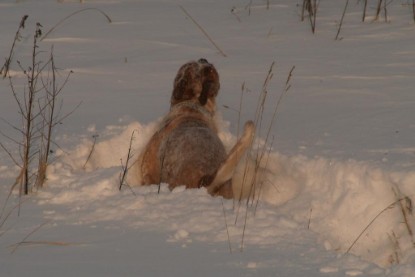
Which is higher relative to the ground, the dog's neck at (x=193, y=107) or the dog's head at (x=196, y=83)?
the dog's head at (x=196, y=83)

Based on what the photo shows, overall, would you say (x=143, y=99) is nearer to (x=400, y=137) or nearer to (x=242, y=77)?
(x=242, y=77)

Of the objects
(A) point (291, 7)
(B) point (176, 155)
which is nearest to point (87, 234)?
(B) point (176, 155)

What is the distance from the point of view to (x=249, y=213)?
123 inches

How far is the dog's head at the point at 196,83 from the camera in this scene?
4.28 meters

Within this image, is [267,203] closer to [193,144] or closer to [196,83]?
[193,144]

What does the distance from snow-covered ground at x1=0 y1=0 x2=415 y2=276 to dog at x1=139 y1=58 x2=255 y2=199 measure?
0.69ft

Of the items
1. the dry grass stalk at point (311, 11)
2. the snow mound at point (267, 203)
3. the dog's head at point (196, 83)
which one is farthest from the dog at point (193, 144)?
Answer: the dry grass stalk at point (311, 11)

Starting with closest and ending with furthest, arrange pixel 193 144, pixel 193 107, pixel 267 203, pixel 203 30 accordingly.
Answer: pixel 267 203
pixel 193 144
pixel 193 107
pixel 203 30

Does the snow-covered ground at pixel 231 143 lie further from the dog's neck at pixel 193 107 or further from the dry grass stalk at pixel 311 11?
the dog's neck at pixel 193 107

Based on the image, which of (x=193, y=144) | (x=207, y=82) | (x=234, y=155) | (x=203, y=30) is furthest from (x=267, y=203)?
(x=203, y=30)

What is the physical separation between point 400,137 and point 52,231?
5.99 feet

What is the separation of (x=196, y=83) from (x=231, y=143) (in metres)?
0.35

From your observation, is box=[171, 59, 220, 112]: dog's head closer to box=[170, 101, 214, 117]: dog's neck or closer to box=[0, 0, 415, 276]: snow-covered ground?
box=[170, 101, 214, 117]: dog's neck

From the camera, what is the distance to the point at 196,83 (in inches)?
169
